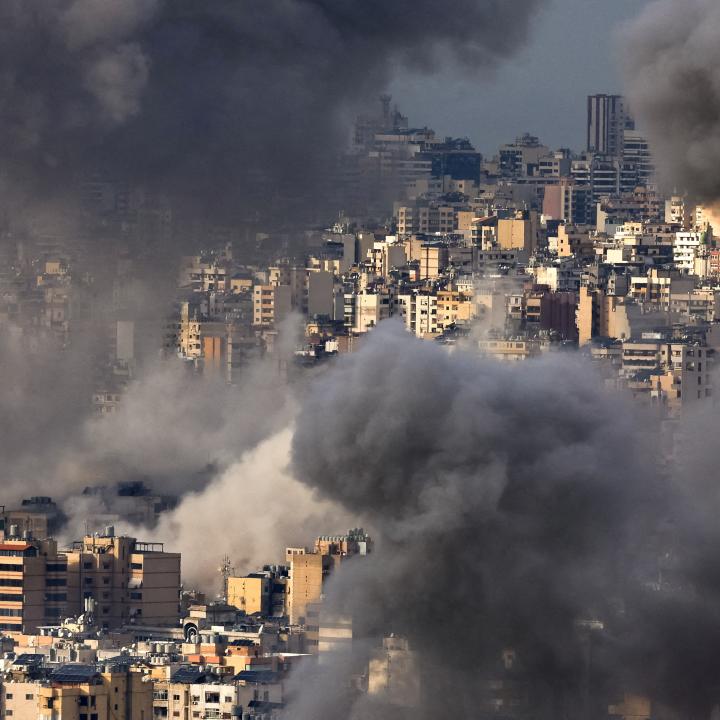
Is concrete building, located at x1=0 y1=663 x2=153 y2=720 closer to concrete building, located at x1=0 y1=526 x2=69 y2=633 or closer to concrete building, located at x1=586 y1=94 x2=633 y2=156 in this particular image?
concrete building, located at x1=0 y1=526 x2=69 y2=633

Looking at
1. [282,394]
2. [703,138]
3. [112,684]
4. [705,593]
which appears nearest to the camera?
[703,138]

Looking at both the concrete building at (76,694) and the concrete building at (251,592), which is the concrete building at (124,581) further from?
the concrete building at (76,694)

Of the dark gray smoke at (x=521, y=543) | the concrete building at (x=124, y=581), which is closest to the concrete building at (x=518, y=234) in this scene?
the concrete building at (x=124, y=581)

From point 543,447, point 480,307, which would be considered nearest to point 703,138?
point 543,447

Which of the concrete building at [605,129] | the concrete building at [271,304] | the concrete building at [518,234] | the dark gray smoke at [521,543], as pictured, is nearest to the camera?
the dark gray smoke at [521,543]

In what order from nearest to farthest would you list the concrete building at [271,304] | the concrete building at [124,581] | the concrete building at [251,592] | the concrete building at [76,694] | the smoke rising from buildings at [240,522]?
the concrete building at [76,694]
the concrete building at [251,592]
the concrete building at [124,581]
the smoke rising from buildings at [240,522]
the concrete building at [271,304]

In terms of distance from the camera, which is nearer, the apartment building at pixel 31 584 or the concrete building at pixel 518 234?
the apartment building at pixel 31 584

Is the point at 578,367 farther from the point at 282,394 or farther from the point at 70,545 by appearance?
the point at 282,394

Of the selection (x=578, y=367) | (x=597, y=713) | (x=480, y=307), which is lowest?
(x=597, y=713)
